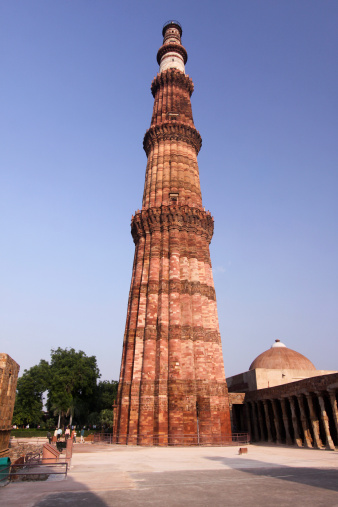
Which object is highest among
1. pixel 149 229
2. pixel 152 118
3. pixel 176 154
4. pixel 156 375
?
pixel 152 118

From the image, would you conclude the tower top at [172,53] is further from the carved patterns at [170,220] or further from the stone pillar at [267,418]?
the stone pillar at [267,418]

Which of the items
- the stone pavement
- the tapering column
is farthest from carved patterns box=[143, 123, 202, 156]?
the stone pavement

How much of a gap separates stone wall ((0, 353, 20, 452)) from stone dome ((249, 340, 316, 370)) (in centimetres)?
2619

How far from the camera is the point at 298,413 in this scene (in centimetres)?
2342

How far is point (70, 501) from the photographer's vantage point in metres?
6.95

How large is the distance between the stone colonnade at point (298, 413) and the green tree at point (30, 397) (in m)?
32.1

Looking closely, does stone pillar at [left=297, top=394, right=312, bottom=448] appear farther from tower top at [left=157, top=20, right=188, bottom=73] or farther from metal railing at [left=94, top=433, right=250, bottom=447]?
tower top at [left=157, top=20, right=188, bottom=73]

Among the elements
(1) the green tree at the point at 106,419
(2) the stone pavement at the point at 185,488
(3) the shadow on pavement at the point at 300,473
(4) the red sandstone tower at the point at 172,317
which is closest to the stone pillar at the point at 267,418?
(4) the red sandstone tower at the point at 172,317

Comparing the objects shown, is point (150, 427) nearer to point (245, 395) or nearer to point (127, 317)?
point (127, 317)

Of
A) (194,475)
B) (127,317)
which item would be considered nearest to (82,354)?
(127,317)

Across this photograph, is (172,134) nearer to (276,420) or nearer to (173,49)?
(173,49)

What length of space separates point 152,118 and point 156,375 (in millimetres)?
27199

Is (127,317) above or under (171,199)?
under

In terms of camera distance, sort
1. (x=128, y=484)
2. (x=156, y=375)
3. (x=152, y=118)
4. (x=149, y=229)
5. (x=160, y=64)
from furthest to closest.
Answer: (x=160, y=64) → (x=152, y=118) → (x=149, y=229) → (x=156, y=375) → (x=128, y=484)
